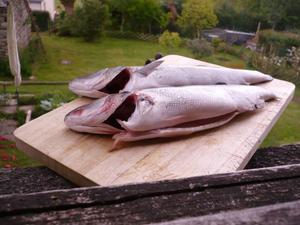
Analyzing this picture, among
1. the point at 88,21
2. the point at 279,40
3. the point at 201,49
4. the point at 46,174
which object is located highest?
the point at 46,174

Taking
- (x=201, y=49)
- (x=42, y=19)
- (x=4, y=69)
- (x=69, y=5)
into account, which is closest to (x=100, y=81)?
(x=4, y=69)

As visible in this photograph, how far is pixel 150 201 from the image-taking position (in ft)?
1.28

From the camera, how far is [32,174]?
2.53 feet

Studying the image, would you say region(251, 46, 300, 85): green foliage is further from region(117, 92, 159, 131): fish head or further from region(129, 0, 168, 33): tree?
region(117, 92, 159, 131): fish head

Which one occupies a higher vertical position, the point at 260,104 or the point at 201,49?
the point at 260,104

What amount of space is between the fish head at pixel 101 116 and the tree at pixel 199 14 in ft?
35.4

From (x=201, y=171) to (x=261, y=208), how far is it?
17.3 inches

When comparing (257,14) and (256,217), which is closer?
(256,217)

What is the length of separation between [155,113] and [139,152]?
0.34 ft

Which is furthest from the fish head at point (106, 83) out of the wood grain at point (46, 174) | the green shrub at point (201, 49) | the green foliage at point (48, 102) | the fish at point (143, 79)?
the green shrub at point (201, 49)

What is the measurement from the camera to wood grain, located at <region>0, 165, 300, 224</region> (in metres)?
0.36

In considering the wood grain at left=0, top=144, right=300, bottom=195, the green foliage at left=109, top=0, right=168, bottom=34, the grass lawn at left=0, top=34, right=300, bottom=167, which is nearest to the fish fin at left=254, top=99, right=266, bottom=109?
the wood grain at left=0, top=144, right=300, bottom=195

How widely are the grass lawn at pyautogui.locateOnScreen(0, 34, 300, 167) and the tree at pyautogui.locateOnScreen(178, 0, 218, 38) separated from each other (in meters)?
1.08

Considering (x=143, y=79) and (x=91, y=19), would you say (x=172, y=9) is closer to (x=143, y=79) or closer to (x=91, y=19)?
(x=91, y=19)
